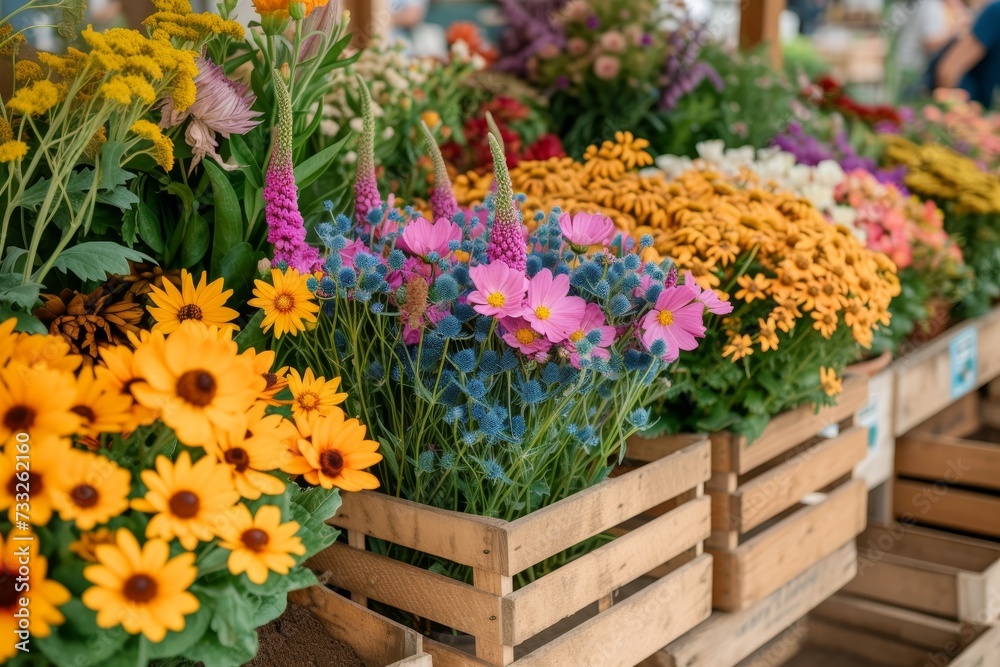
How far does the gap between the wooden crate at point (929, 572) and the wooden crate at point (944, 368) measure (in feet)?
0.86

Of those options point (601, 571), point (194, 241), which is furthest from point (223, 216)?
point (601, 571)

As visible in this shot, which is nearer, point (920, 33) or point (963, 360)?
point (963, 360)

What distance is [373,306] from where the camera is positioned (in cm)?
85

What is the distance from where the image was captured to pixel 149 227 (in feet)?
3.24

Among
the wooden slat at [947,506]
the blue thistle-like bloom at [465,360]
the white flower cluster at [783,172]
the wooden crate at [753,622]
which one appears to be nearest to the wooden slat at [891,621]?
the wooden slat at [947,506]

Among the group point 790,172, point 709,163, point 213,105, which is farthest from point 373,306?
point 790,172

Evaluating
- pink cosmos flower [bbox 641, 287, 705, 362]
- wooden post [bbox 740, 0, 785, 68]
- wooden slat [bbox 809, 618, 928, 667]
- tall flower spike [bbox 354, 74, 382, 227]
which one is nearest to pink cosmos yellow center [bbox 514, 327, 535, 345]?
pink cosmos flower [bbox 641, 287, 705, 362]

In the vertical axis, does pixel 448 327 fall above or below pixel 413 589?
above

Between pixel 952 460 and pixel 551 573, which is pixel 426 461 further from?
pixel 952 460

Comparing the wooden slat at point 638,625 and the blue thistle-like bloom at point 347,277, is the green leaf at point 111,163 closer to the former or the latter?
the blue thistle-like bloom at point 347,277

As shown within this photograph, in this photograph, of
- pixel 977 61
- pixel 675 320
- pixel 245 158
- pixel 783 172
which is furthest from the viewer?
pixel 977 61

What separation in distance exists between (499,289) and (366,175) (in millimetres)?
276

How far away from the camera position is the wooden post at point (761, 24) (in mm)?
2477

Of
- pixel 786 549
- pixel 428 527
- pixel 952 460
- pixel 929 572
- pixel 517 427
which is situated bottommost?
pixel 929 572
